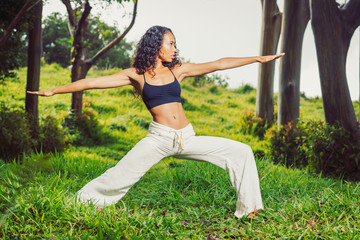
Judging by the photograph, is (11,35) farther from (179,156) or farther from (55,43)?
(55,43)

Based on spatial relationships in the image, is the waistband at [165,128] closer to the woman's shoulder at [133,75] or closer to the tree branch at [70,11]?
the woman's shoulder at [133,75]

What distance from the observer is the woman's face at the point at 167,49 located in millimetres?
4051

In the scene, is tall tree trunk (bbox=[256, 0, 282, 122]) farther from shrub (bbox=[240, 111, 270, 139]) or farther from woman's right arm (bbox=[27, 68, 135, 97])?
woman's right arm (bbox=[27, 68, 135, 97])

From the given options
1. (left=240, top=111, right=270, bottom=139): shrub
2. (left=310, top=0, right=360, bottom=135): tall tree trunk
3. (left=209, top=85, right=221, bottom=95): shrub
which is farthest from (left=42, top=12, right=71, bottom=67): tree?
(left=310, top=0, right=360, bottom=135): tall tree trunk

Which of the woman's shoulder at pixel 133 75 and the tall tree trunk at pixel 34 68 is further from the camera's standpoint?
the tall tree trunk at pixel 34 68

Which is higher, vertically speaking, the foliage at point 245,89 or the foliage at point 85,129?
the foliage at point 245,89

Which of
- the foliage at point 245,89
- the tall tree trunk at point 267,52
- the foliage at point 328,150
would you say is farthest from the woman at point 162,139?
the foliage at point 245,89

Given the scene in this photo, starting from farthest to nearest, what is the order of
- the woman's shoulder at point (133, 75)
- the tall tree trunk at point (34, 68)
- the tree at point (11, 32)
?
1. the tall tree trunk at point (34, 68)
2. the tree at point (11, 32)
3. the woman's shoulder at point (133, 75)

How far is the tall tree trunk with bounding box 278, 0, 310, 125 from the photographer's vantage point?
8039 mm

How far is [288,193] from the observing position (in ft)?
16.5

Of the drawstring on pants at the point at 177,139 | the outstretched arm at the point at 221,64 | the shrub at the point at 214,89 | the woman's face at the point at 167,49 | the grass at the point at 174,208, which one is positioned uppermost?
the woman's face at the point at 167,49

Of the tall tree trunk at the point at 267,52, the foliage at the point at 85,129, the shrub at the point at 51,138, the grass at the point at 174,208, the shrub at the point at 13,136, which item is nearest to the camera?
the grass at the point at 174,208

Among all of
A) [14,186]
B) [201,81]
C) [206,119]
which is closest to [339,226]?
[14,186]

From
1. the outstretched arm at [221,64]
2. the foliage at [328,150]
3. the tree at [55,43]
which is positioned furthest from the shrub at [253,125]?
the tree at [55,43]
